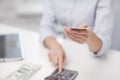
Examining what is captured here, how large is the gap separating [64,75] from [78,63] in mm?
136

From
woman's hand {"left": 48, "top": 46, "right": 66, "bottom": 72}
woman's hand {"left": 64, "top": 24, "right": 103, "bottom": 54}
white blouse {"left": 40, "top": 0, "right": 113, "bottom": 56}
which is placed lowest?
woman's hand {"left": 48, "top": 46, "right": 66, "bottom": 72}

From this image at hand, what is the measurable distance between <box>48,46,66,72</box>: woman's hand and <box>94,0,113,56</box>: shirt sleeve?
6.2 inches

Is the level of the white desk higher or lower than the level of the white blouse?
lower

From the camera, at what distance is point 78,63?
1.06 m

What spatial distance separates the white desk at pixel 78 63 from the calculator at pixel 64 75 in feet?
0.07

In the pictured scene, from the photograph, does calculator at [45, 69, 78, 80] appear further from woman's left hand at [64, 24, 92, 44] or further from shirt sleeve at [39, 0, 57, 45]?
shirt sleeve at [39, 0, 57, 45]

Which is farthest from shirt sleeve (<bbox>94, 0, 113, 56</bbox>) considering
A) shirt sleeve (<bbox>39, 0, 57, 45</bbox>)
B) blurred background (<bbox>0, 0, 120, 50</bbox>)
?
blurred background (<bbox>0, 0, 120, 50</bbox>)

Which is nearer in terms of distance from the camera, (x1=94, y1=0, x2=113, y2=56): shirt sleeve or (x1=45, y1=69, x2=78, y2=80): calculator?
(x1=45, y1=69, x2=78, y2=80): calculator

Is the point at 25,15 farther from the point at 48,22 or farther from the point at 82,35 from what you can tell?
the point at 82,35

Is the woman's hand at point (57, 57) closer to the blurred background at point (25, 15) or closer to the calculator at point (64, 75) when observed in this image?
the calculator at point (64, 75)

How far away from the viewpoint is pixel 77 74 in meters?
0.98

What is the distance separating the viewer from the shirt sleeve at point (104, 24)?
109cm

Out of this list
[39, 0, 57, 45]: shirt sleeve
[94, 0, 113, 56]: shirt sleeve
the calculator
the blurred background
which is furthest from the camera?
the blurred background

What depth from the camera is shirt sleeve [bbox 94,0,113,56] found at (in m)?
1.09
